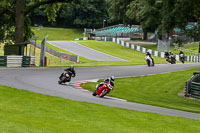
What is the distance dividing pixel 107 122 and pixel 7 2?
28268 millimetres

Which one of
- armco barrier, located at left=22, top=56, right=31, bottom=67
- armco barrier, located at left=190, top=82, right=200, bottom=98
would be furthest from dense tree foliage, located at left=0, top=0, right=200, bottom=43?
armco barrier, located at left=190, top=82, right=200, bottom=98

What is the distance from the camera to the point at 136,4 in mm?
70688

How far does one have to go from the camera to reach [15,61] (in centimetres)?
3116

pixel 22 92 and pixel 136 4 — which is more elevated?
pixel 136 4

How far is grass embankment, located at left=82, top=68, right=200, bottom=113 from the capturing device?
17914 mm

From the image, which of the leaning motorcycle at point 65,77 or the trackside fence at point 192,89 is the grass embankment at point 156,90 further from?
the leaning motorcycle at point 65,77

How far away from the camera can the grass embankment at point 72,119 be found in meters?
9.16

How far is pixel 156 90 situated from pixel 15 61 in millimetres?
12996

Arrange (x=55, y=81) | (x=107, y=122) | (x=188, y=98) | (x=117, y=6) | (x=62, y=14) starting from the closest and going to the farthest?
(x=107, y=122) < (x=188, y=98) < (x=55, y=81) < (x=117, y=6) < (x=62, y=14)

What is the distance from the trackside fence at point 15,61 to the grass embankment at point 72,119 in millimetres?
16055

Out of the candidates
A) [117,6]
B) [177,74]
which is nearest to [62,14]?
[117,6]

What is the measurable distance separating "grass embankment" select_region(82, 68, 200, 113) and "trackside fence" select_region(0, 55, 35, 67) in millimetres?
9461

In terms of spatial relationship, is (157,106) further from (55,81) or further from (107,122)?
(55,81)

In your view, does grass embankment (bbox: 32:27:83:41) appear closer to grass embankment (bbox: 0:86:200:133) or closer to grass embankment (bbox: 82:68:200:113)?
grass embankment (bbox: 82:68:200:113)
